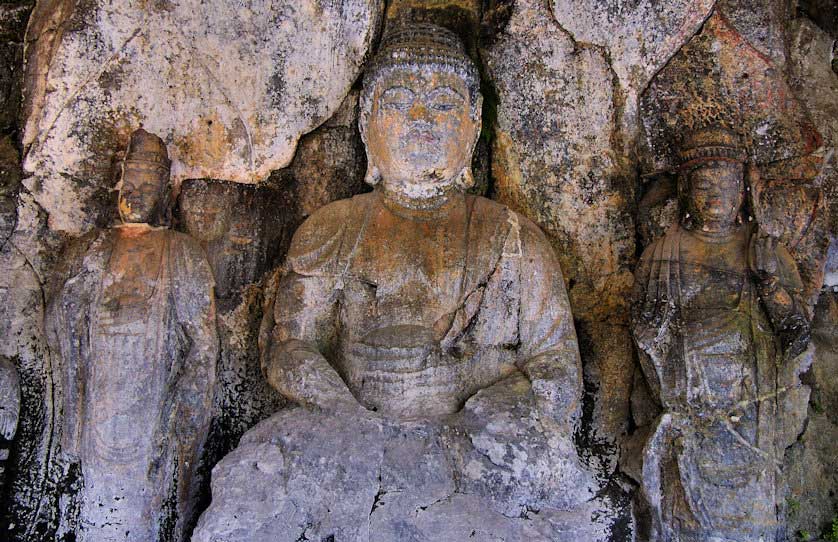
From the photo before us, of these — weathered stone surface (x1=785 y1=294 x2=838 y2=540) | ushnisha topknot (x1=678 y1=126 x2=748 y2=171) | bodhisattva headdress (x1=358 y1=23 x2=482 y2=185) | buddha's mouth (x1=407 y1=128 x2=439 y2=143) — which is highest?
bodhisattva headdress (x1=358 y1=23 x2=482 y2=185)

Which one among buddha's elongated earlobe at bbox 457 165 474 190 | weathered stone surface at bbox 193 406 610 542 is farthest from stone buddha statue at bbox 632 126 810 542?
buddha's elongated earlobe at bbox 457 165 474 190

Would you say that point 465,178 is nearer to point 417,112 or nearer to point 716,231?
point 417,112

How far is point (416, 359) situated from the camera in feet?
14.9

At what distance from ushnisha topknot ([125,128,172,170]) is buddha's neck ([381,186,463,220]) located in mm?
1361

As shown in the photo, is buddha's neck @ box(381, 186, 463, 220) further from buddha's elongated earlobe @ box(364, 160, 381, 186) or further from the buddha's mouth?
the buddha's mouth

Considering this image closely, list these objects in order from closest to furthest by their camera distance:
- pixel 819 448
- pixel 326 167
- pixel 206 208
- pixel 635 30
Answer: pixel 819 448
pixel 635 30
pixel 206 208
pixel 326 167

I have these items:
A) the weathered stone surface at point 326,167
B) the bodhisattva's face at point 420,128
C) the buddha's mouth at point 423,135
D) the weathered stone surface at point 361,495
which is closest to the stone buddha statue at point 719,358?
the weathered stone surface at point 361,495

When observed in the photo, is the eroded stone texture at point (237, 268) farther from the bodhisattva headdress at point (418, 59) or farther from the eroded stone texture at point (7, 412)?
the eroded stone texture at point (7, 412)

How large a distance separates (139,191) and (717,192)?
127 inches

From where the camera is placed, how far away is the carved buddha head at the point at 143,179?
4879mm

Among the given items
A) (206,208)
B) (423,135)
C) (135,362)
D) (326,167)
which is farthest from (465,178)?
(135,362)

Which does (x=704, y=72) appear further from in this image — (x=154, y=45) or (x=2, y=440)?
(x=2, y=440)

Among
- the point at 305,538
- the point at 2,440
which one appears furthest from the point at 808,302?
the point at 2,440

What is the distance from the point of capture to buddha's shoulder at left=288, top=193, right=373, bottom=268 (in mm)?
4871
